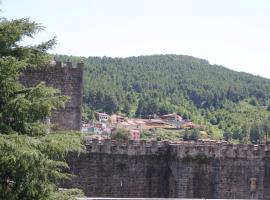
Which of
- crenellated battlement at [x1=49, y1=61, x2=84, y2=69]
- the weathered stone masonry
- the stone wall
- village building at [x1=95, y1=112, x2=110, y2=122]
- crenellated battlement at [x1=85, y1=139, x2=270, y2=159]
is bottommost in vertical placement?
the weathered stone masonry

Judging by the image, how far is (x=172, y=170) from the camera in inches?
1080

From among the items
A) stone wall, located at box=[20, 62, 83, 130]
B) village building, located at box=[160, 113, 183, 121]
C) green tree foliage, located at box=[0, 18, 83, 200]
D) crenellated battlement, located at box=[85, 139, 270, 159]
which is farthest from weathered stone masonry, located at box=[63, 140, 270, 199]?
village building, located at box=[160, 113, 183, 121]

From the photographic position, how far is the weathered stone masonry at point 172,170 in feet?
87.6

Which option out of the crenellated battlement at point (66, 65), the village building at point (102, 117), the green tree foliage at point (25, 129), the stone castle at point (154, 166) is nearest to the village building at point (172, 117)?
the village building at point (102, 117)

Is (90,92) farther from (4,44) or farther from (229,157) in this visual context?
(4,44)

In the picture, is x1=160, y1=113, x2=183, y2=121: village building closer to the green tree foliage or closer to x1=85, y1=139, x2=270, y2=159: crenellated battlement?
x1=85, y1=139, x2=270, y2=159: crenellated battlement

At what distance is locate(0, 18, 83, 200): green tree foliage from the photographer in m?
11.1

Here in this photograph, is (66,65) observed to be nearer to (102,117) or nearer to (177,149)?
(177,149)

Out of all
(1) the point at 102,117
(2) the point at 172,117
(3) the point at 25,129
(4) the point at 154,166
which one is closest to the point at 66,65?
(4) the point at 154,166

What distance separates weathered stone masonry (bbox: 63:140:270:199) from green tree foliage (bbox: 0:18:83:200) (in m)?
14.2

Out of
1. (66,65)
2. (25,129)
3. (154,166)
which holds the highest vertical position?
(66,65)

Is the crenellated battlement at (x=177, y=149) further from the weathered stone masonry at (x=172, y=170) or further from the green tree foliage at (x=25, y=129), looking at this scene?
the green tree foliage at (x=25, y=129)

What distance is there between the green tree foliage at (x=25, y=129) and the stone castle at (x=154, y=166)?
1399 cm

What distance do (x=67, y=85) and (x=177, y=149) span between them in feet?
18.7
